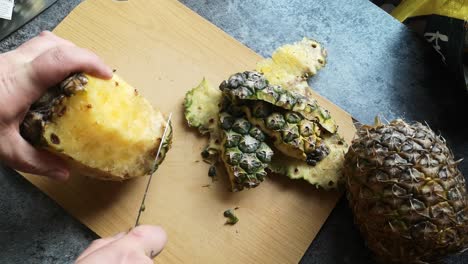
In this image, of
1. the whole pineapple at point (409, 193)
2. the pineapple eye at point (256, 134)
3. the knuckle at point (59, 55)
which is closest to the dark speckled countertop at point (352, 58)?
the whole pineapple at point (409, 193)

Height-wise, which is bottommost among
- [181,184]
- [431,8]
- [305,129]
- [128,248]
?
[181,184]

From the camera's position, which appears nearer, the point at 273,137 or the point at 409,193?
the point at 409,193

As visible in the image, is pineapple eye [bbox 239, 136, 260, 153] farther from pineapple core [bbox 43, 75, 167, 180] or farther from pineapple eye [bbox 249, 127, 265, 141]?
pineapple core [bbox 43, 75, 167, 180]

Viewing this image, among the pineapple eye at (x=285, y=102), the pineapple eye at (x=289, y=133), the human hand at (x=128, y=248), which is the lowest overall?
the human hand at (x=128, y=248)

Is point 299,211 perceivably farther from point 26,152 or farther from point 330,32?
point 26,152

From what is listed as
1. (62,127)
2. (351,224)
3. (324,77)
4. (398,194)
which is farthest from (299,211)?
(62,127)

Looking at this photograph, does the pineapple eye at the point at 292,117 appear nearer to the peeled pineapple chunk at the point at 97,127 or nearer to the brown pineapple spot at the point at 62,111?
the peeled pineapple chunk at the point at 97,127

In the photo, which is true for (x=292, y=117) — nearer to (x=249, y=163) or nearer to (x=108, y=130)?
(x=249, y=163)

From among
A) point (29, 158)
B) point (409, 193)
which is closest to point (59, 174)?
point (29, 158)
